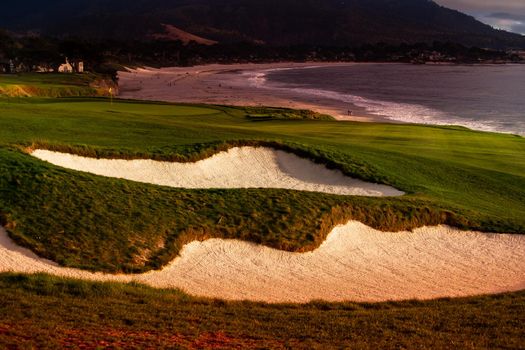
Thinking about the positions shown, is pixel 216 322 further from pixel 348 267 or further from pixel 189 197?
pixel 189 197

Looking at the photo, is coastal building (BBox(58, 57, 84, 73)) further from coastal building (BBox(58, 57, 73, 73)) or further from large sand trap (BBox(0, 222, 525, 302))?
large sand trap (BBox(0, 222, 525, 302))

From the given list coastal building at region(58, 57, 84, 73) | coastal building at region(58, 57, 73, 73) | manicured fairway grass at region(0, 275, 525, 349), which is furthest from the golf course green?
coastal building at region(58, 57, 84, 73)

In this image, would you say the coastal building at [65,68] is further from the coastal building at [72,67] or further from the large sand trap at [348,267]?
the large sand trap at [348,267]

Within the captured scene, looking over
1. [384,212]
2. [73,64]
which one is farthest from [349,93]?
[384,212]

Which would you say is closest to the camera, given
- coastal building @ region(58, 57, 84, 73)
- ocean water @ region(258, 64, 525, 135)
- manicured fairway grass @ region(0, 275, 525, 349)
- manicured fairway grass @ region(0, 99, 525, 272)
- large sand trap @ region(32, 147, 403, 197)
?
manicured fairway grass @ region(0, 275, 525, 349)

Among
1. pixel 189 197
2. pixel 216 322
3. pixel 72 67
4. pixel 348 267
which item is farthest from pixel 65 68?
pixel 216 322

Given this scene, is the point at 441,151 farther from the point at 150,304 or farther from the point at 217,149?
the point at 150,304
